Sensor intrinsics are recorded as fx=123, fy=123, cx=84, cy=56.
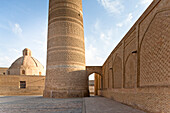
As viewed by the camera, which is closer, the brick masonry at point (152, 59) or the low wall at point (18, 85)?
the brick masonry at point (152, 59)

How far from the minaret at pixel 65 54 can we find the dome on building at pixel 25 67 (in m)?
12.7

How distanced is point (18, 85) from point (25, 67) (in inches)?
218

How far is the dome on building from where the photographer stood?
79.4 ft

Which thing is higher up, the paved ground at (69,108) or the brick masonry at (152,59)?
the brick masonry at (152,59)

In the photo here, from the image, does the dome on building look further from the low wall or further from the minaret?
the minaret

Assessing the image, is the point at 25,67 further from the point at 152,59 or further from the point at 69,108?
the point at 152,59

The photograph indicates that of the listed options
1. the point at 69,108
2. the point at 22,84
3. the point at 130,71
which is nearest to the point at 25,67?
the point at 22,84

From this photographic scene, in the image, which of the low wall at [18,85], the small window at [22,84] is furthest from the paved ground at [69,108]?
the small window at [22,84]

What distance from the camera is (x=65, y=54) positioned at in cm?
1338

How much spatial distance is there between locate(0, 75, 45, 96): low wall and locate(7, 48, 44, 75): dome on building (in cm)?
462

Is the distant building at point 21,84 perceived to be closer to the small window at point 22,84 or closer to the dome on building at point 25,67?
the small window at point 22,84

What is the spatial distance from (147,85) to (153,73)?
25.7 inches

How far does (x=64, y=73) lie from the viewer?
13125 millimetres

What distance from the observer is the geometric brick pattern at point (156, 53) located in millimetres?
4188
